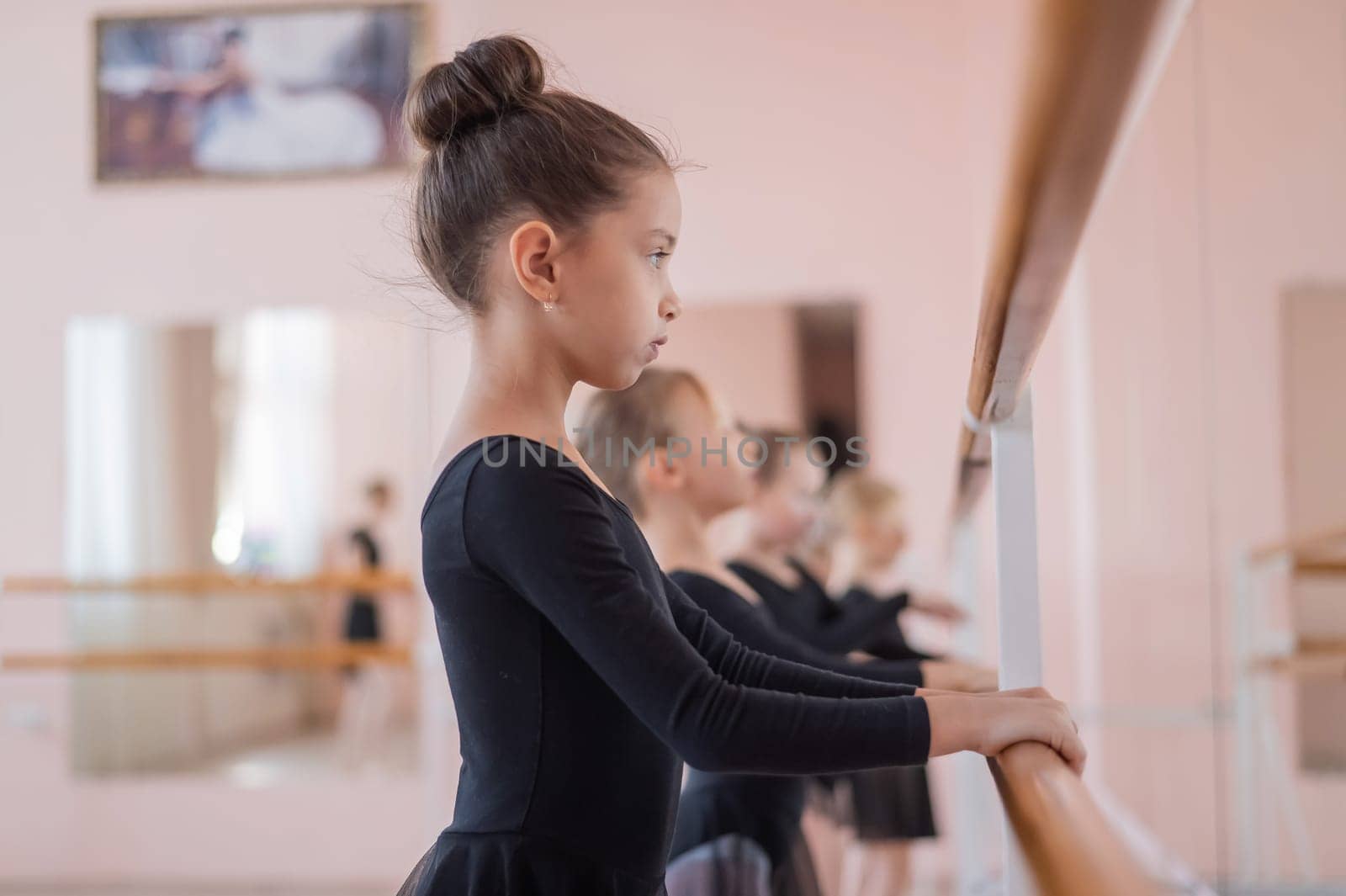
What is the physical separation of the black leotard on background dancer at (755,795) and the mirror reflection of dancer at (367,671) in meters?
2.58

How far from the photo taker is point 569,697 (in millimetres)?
697

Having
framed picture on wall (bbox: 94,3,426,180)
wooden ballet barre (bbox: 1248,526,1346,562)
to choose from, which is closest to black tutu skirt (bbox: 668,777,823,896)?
wooden ballet barre (bbox: 1248,526,1346,562)

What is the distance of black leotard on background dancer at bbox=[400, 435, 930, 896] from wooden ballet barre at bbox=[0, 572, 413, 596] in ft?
11.4

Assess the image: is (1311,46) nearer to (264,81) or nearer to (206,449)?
(264,81)

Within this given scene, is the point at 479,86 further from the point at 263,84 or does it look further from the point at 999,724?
the point at 263,84

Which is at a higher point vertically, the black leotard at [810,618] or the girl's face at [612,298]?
the girl's face at [612,298]

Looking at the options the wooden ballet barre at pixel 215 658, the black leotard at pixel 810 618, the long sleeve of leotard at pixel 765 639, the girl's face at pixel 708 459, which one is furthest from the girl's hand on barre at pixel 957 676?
the wooden ballet barre at pixel 215 658

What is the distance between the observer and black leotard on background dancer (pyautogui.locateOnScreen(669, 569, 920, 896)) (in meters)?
1.19

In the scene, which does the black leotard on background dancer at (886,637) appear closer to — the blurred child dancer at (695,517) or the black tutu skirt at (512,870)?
the blurred child dancer at (695,517)

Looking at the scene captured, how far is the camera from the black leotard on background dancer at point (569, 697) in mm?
604

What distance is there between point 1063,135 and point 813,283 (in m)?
3.71

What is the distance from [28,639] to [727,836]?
→ 3.44 metres

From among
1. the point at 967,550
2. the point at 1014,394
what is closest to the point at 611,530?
the point at 1014,394

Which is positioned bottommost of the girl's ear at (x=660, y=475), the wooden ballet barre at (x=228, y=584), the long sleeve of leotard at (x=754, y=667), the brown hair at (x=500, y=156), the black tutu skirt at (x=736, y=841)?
the black tutu skirt at (x=736, y=841)
